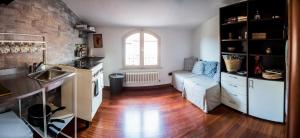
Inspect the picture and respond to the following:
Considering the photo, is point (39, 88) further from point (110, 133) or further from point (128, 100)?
point (128, 100)

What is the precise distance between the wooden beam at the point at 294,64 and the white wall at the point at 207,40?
413 centimetres

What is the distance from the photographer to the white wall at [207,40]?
443cm

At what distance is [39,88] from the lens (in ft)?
5.11

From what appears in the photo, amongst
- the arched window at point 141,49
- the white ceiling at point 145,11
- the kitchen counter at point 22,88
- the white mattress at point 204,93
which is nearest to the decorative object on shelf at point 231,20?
the white ceiling at point 145,11

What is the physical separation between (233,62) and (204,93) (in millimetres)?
811

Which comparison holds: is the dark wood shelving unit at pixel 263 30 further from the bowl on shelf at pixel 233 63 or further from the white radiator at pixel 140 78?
the white radiator at pixel 140 78

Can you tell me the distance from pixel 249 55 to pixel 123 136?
2.49m

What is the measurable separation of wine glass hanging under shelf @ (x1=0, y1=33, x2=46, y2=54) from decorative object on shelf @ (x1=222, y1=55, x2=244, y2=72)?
3.14 m

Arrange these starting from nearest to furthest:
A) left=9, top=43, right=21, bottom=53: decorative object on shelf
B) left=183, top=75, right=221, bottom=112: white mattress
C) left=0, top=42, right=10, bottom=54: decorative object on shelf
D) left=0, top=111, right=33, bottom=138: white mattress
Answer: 1. left=0, top=111, right=33, bottom=138: white mattress
2. left=0, top=42, right=10, bottom=54: decorative object on shelf
3. left=9, top=43, right=21, bottom=53: decorative object on shelf
4. left=183, top=75, right=221, bottom=112: white mattress

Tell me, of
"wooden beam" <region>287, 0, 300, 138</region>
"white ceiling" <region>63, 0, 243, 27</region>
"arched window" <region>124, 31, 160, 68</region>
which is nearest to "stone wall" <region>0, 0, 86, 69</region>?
"white ceiling" <region>63, 0, 243, 27</region>

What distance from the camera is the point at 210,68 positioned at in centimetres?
445

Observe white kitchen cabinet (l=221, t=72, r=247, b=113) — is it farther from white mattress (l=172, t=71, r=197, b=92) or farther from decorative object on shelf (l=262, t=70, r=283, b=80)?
white mattress (l=172, t=71, r=197, b=92)

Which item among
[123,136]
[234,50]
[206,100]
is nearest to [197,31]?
[234,50]

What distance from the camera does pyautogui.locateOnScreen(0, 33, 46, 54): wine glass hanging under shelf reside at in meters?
1.95
